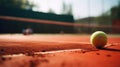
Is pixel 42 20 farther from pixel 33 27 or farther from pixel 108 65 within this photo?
pixel 108 65

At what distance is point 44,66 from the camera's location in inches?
113

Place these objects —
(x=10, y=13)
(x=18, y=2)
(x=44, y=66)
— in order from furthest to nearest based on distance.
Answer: (x=18, y=2)
(x=10, y=13)
(x=44, y=66)

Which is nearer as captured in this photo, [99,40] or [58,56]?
[58,56]

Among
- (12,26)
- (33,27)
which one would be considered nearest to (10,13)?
(12,26)

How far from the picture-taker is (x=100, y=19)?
33219 millimetres

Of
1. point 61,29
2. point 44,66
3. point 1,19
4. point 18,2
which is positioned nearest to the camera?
point 44,66

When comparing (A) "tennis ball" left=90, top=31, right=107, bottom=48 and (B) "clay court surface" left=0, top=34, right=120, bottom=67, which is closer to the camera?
(B) "clay court surface" left=0, top=34, right=120, bottom=67

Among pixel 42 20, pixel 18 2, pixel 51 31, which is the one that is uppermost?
pixel 18 2

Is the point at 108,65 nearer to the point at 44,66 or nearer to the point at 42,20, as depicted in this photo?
the point at 44,66

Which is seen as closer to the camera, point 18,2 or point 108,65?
point 108,65

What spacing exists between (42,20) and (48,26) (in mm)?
3312

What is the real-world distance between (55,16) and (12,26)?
7.03 meters

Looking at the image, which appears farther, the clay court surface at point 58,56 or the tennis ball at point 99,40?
the tennis ball at point 99,40

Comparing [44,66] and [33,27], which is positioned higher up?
[44,66]
